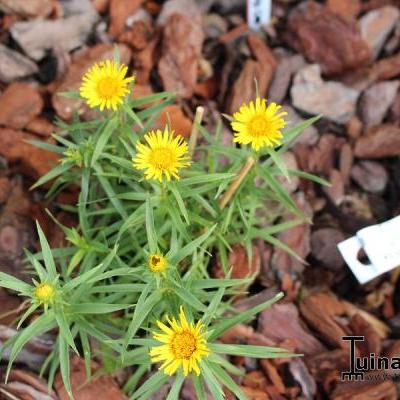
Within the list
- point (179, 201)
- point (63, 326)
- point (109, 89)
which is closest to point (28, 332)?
point (63, 326)

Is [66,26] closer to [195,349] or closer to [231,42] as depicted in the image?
[231,42]

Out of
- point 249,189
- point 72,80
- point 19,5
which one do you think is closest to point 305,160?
point 249,189

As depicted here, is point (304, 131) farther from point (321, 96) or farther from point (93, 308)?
point (93, 308)

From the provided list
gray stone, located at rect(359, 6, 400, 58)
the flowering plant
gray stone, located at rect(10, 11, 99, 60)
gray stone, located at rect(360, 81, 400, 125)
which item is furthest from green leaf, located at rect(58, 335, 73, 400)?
gray stone, located at rect(359, 6, 400, 58)

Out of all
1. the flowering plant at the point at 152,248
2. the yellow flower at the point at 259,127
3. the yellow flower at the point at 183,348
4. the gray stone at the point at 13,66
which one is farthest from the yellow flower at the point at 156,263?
the gray stone at the point at 13,66

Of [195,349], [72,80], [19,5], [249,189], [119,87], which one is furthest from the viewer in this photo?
[19,5]

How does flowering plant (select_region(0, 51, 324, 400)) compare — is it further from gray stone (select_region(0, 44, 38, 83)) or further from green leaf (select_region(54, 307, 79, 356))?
gray stone (select_region(0, 44, 38, 83))
